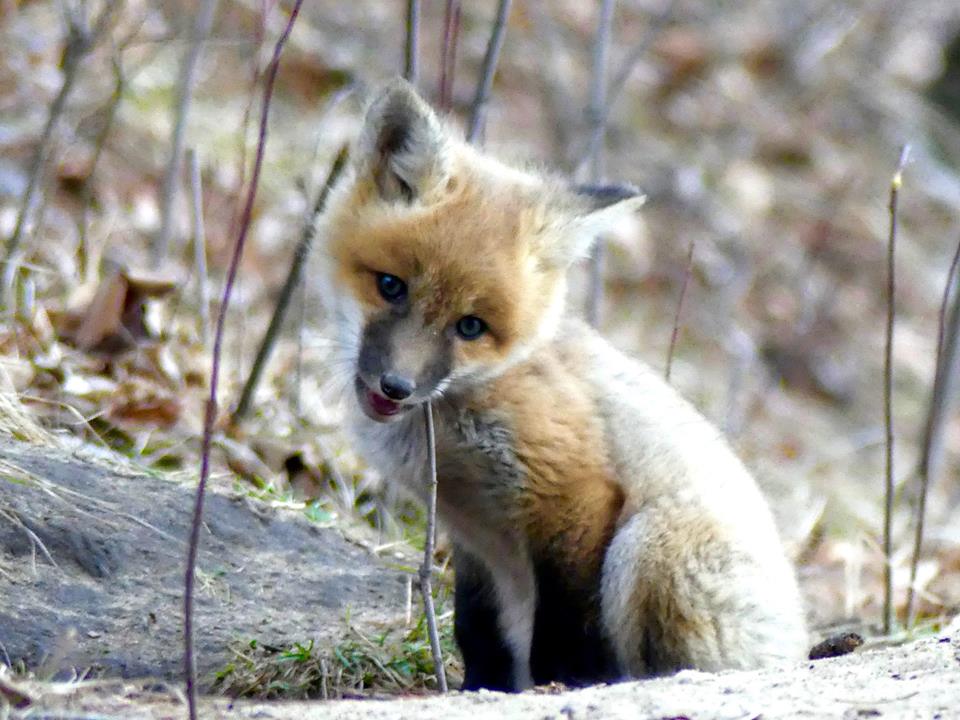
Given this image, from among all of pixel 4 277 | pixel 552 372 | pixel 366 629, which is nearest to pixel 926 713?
pixel 552 372

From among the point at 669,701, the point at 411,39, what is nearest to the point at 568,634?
the point at 669,701

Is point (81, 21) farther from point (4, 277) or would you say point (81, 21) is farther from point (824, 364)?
point (824, 364)

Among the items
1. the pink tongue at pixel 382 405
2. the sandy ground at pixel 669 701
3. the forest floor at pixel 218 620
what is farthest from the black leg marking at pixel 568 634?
the pink tongue at pixel 382 405

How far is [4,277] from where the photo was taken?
6281 millimetres

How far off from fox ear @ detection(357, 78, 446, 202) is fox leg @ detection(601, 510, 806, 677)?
1559 millimetres

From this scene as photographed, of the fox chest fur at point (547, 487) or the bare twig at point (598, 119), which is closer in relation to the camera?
the fox chest fur at point (547, 487)

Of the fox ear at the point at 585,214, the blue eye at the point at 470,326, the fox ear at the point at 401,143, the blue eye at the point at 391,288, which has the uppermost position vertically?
the fox ear at the point at 401,143

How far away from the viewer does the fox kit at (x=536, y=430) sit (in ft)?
14.5

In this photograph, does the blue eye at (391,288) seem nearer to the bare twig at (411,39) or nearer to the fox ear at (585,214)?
the fox ear at (585,214)

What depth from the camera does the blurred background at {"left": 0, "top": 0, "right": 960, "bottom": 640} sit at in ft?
21.5

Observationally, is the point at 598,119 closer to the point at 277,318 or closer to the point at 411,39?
the point at 411,39

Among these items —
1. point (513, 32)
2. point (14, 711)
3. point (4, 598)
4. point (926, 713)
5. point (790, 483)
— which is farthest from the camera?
point (513, 32)

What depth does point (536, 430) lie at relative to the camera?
181 inches

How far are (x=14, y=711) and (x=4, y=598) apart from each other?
3.86 ft
